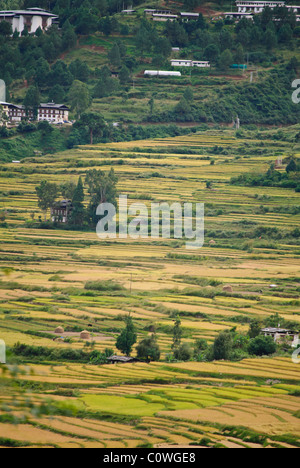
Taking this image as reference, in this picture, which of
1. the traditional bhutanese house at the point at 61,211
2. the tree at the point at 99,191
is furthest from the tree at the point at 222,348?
the traditional bhutanese house at the point at 61,211

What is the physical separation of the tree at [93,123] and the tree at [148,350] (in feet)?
118

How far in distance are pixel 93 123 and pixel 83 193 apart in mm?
14451

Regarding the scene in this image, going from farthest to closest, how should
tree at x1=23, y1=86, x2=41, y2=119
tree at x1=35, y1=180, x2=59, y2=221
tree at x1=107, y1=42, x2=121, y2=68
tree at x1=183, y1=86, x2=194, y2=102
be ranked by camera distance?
1. tree at x1=107, y1=42, x2=121, y2=68
2. tree at x1=183, y1=86, x2=194, y2=102
3. tree at x1=23, y1=86, x2=41, y2=119
4. tree at x1=35, y1=180, x2=59, y2=221

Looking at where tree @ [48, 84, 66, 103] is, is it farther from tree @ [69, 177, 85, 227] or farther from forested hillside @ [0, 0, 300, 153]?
tree @ [69, 177, 85, 227]

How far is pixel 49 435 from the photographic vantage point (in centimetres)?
1761

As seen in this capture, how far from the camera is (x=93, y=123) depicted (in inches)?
2336

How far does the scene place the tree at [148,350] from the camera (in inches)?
957

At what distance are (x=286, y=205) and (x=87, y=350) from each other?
26.0 m

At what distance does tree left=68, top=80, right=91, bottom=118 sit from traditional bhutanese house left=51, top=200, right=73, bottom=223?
16897 millimetres

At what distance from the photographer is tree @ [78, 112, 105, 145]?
58.7 meters

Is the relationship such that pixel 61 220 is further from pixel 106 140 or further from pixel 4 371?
pixel 4 371

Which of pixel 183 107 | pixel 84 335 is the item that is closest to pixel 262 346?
pixel 84 335

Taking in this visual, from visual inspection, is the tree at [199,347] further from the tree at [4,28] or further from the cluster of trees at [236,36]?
the tree at [4,28]

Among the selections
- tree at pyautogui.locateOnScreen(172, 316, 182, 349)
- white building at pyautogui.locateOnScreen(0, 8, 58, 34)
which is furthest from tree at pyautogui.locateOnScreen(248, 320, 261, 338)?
white building at pyautogui.locateOnScreen(0, 8, 58, 34)
